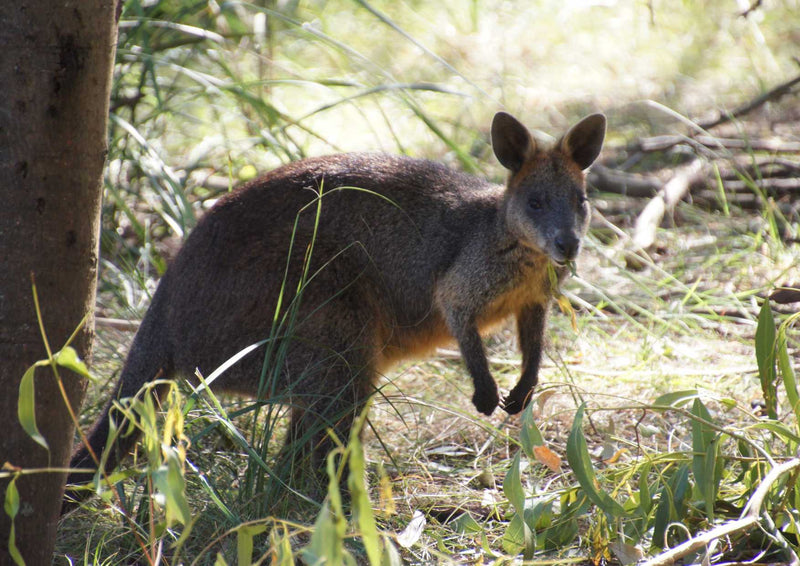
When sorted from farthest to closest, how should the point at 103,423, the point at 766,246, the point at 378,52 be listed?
the point at 378,52
the point at 766,246
the point at 103,423

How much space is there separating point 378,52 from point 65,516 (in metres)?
6.22

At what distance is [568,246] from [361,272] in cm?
78

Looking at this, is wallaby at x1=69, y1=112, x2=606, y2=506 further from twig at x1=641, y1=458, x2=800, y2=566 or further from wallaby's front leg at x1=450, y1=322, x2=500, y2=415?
twig at x1=641, y1=458, x2=800, y2=566

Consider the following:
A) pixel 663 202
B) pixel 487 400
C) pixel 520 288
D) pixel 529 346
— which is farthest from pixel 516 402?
pixel 663 202

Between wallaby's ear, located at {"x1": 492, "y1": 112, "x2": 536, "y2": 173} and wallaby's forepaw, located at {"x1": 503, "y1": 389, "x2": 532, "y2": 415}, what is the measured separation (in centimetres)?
87

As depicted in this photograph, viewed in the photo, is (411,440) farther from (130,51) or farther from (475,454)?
(130,51)

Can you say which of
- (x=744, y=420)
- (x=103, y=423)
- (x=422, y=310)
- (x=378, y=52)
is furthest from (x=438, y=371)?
(x=378, y=52)

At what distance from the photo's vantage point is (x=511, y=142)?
3490 millimetres

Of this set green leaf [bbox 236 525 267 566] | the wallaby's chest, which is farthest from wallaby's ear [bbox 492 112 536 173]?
green leaf [bbox 236 525 267 566]

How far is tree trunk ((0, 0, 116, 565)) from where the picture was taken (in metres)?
2.13

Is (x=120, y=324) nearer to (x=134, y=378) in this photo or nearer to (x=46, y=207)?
(x=134, y=378)

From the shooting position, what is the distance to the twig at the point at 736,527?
2.10m

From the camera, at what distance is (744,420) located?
3.51 m

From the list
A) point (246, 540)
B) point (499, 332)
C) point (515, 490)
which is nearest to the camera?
point (246, 540)
